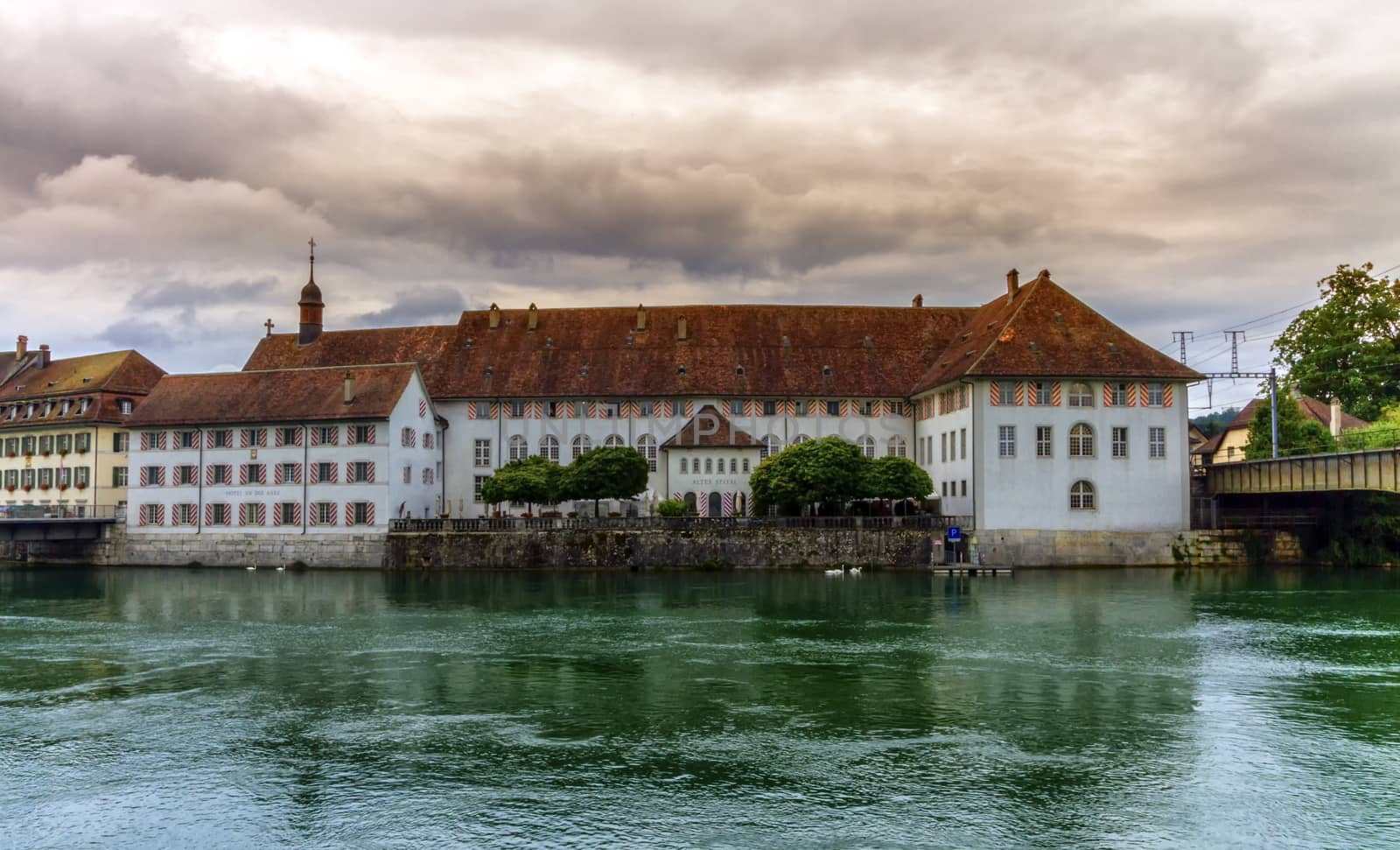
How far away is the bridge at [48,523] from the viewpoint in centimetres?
6109

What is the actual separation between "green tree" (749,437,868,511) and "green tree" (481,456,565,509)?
9387mm

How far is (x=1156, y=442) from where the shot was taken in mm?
55812

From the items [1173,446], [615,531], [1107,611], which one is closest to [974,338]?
[1173,446]

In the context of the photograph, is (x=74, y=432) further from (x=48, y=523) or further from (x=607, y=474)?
(x=607, y=474)

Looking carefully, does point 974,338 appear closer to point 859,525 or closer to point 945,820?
point 859,525

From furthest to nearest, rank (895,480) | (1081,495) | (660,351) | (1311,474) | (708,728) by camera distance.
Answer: (660,351), (895,480), (1081,495), (1311,474), (708,728)

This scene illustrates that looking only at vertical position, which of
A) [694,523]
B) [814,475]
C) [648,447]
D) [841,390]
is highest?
[841,390]

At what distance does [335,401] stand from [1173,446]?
39079 millimetres

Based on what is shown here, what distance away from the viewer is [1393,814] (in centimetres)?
1544

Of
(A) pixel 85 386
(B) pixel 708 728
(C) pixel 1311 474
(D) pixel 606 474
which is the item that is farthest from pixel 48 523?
(C) pixel 1311 474

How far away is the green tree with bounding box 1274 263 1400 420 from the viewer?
6925cm

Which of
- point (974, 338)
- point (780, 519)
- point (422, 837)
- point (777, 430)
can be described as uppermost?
point (974, 338)

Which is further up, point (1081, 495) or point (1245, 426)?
point (1245, 426)

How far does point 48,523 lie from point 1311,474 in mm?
58452
